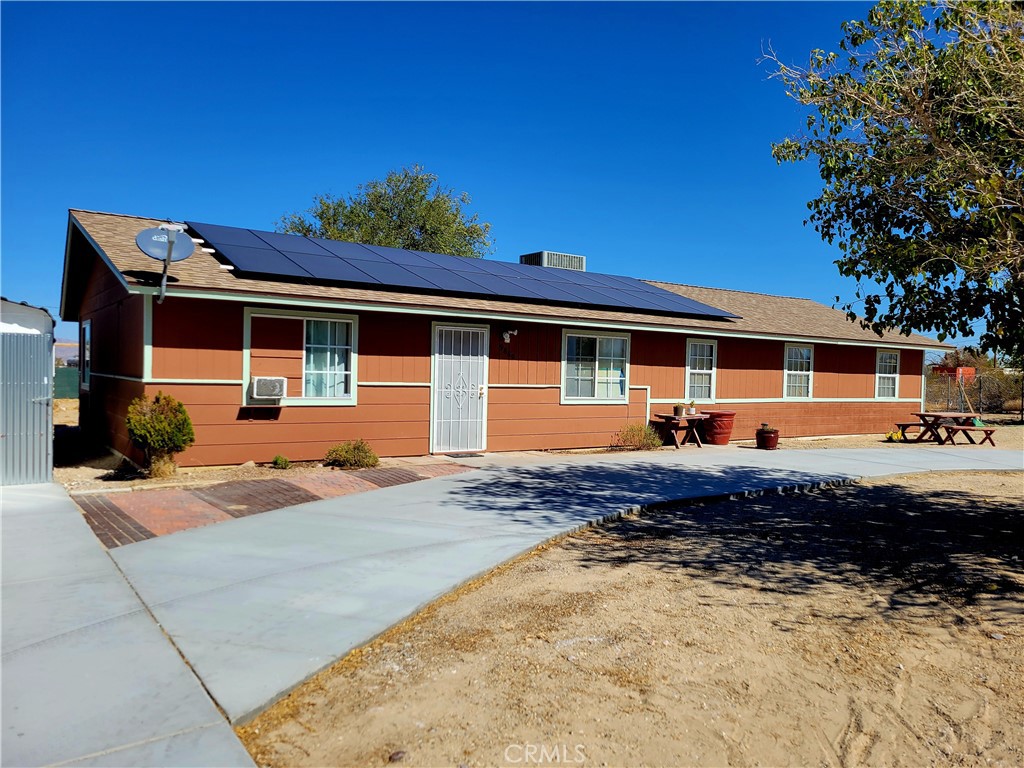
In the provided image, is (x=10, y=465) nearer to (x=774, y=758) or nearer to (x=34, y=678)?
(x=34, y=678)

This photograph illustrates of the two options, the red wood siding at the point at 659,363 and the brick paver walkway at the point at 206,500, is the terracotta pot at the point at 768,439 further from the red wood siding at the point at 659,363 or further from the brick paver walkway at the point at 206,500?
the brick paver walkway at the point at 206,500

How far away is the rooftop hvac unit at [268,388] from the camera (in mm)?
10734

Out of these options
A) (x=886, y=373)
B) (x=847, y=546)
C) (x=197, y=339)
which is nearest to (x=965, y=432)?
(x=886, y=373)

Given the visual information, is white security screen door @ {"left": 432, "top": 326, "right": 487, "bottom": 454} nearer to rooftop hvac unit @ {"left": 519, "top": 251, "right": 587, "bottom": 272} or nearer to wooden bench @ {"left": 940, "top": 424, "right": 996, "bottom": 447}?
rooftop hvac unit @ {"left": 519, "top": 251, "right": 587, "bottom": 272}

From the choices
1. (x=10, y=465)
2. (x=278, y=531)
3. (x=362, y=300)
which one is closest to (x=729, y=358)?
(x=362, y=300)

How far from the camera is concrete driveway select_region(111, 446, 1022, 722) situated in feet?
13.6

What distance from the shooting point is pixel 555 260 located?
64.3ft

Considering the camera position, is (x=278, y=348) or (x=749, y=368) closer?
(x=278, y=348)

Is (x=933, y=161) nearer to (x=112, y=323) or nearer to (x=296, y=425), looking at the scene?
(x=296, y=425)

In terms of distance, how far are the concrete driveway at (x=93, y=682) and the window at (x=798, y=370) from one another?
1633cm

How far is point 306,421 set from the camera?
1134cm

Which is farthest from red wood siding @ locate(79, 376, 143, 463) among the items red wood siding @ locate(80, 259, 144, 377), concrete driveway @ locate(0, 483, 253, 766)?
concrete driveway @ locate(0, 483, 253, 766)

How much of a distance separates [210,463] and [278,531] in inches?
166

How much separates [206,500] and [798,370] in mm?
15014
